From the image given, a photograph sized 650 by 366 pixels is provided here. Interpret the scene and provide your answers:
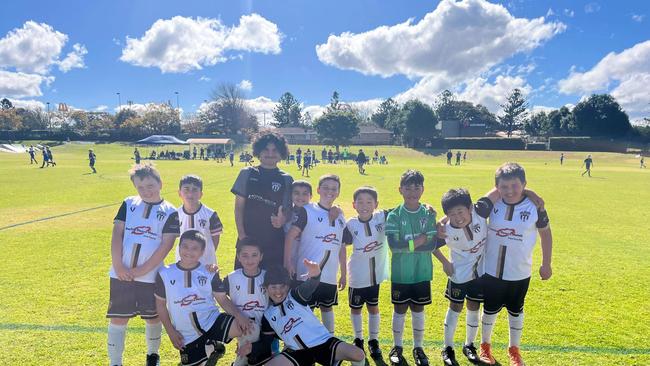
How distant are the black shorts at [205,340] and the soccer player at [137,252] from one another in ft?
1.91

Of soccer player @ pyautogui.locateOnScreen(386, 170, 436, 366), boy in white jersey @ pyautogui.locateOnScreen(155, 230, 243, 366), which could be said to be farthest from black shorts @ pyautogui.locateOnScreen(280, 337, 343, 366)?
soccer player @ pyautogui.locateOnScreen(386, 170, 436, 366)

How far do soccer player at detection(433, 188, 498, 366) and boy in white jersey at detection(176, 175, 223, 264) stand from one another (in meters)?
2.35

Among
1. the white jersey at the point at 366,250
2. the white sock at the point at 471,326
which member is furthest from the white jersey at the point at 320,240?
the white sock at the point at 471,326

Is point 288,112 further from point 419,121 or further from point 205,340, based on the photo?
point 205,340

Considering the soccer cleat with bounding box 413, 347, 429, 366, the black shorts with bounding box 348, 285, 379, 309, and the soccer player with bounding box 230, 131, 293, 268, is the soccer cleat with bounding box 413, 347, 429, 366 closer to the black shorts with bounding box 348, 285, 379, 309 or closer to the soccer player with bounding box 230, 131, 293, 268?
the black shorts with bounding box 348, 285, 379, 309

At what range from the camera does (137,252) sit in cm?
357

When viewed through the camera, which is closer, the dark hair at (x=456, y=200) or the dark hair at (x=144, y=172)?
the dark hair at (x=144, y=172)

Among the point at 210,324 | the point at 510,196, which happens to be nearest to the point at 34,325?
Answer: the point at 210,324

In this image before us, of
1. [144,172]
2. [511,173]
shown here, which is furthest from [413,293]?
[144,172]

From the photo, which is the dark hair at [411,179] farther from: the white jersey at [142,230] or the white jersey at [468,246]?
the white jersey at [142,230]

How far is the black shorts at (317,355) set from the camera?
10.8 feet

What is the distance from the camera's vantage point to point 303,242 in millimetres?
3920

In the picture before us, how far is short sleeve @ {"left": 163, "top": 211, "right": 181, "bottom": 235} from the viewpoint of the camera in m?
3.63

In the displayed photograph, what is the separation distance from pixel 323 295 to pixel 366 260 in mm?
572
